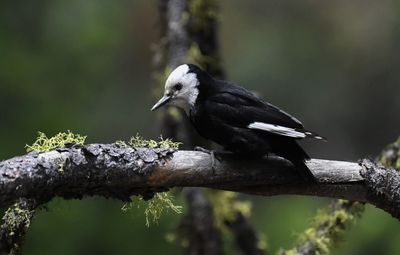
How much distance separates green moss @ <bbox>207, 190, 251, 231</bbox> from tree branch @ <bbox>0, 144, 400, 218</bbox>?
1.07 meters

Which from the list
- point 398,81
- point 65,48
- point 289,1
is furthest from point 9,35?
point 398,81

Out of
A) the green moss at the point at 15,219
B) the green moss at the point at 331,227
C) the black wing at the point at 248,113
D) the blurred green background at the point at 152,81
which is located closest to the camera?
the green moss at the point at 15,219

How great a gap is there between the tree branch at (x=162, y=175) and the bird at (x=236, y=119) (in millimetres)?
46

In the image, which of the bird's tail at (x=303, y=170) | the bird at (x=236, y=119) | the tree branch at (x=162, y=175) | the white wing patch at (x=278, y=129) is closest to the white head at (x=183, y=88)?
the bird at (x=236, y=119)

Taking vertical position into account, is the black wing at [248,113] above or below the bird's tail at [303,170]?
above

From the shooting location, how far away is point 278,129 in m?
2.56

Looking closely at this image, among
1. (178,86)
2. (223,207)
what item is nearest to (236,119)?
(178,86)

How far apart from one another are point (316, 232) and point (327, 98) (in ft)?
8.17

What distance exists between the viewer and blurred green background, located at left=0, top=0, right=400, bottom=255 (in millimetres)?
4270

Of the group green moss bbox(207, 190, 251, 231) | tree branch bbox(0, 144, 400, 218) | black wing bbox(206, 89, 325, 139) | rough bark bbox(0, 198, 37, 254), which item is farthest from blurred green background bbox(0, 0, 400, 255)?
rough bark bbox(0, 198, 37, 254)

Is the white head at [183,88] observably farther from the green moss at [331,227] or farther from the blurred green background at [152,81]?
the blurred green background at [152,81]

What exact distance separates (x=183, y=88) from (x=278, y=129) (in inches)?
15.5

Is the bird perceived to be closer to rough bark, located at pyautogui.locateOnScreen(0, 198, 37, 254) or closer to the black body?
the black body

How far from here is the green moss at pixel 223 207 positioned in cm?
361
